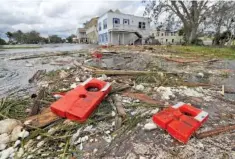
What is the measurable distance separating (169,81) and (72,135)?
3.01 meters

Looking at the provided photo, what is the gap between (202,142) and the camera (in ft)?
7.03

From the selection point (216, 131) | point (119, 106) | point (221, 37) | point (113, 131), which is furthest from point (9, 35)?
point (216, 131)

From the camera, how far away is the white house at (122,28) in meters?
29.7

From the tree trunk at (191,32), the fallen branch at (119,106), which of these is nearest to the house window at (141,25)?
the tree trunk at (191,32)

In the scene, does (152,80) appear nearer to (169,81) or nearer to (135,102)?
(169,81)

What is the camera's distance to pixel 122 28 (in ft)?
99.0

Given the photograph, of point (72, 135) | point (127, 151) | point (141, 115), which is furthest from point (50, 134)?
point (141, 115)

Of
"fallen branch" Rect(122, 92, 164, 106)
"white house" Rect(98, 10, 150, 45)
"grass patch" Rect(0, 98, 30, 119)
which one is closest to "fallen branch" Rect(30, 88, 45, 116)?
"grass patch" Rect(0, 98, 30, 119)

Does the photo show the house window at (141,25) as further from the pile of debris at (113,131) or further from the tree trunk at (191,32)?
the pile of debris at (113,131)

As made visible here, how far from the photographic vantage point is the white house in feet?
97.6

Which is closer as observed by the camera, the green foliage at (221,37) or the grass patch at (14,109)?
the grass patch at (14,109)

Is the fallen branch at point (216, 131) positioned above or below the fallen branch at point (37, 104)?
below

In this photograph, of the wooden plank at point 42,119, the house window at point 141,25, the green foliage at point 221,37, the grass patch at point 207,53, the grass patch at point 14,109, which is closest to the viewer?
the wooden plank at point 42,119

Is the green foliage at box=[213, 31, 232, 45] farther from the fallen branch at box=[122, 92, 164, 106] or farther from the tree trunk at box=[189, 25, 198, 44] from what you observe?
the fallen branch at box=[122, 92, 164, 106]
